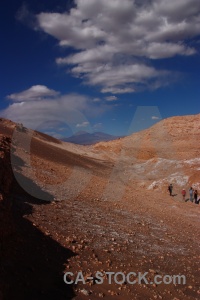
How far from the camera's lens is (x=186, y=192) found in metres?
24.6

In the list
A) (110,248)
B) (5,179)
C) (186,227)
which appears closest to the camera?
(5,179)

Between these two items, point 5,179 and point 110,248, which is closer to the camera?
point 5,179

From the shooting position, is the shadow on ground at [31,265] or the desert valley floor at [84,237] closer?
the shadow on ground at [31,265]

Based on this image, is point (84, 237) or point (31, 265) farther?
point (84, 237)

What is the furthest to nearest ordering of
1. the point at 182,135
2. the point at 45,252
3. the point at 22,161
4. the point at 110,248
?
the point at 182,135
the point at 22,161
the point at 110,248
the point at 45,252

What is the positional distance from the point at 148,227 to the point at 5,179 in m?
6.79

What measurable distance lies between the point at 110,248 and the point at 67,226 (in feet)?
5.26

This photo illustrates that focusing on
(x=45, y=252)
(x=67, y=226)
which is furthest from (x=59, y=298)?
(x=67, y=226)

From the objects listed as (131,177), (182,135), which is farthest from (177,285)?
(182,135)

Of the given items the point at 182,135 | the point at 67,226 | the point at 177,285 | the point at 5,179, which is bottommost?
the point at 177,285

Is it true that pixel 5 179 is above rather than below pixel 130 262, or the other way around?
above

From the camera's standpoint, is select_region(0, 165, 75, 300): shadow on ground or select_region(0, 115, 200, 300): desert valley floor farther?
select_region(0, 115, 200, 300): desert valley floor

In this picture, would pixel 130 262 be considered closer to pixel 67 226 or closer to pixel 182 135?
pixel 67 226

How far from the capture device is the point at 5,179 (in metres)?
8.42
